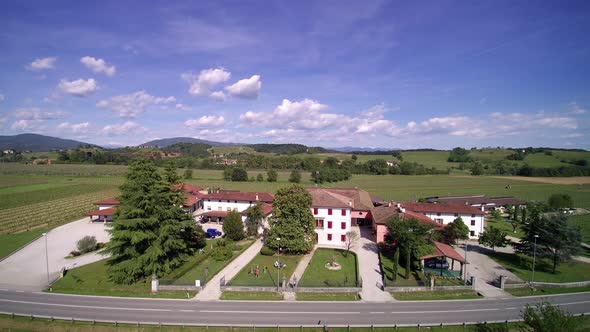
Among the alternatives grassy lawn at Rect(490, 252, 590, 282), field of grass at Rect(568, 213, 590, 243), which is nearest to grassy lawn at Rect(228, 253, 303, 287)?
grassy lawn at Rect(490, 252, 590, 282)

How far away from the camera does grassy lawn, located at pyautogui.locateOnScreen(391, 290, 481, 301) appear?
30.2 m

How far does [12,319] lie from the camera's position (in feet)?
84.6

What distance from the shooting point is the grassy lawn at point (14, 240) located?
43.8m

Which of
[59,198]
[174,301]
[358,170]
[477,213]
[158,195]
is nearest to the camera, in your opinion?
[174,301]

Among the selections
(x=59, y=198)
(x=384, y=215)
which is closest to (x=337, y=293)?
(x=384, y=215)

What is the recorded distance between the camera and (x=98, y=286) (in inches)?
1276

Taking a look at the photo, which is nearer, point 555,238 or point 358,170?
point 555,238

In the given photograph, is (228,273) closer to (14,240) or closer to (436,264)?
(436,264)

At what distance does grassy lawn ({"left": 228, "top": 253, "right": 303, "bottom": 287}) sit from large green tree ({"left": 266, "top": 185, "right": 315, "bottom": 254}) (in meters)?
1.83

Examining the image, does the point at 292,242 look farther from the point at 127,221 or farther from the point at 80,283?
the point at 80,283

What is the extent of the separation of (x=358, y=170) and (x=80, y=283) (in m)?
131

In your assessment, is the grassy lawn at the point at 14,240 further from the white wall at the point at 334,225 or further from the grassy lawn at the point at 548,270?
the grassy lawn at the point at 548,270

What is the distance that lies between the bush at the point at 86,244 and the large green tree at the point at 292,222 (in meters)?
25.0

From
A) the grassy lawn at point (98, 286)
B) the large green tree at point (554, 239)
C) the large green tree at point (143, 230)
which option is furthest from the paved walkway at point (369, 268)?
the large green tree at point (143, 230)
